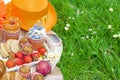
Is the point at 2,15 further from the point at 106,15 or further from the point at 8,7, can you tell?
the point at 106,15

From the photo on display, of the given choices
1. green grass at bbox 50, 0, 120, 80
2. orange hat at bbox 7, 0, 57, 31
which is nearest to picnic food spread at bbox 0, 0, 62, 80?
orange hat at bbox 7, 0, 57, 31

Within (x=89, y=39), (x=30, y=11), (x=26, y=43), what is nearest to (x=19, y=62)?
(x=26, y=43)

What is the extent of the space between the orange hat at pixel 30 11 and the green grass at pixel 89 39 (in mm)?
275

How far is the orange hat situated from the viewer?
307 cm

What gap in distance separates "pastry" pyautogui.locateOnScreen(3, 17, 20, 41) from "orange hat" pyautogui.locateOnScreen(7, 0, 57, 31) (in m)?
0.14

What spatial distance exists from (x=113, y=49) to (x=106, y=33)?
0.20 m

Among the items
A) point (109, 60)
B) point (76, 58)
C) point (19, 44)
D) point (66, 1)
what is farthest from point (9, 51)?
point (66, 1)

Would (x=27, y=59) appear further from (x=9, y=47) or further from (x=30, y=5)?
(x=30, y=5)

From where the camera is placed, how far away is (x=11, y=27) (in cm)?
293

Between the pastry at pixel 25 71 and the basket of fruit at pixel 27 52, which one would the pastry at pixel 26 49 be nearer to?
the basket of fruit at pixel 27 52

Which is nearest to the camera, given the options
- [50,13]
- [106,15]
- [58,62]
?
[58,62]

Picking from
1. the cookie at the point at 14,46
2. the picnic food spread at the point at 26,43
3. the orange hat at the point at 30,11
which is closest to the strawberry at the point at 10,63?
the picnic food spread at the point at 26,43

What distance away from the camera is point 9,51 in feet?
9.48

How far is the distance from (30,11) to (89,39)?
0.57 metres
